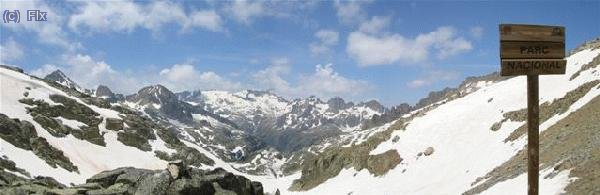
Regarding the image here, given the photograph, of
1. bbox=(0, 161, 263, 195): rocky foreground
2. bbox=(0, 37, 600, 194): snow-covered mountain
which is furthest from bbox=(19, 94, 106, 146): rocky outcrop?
bbox=(0, 161, 263, 195): rocky foreground

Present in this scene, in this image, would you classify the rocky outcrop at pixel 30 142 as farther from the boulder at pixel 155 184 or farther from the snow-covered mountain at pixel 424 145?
the boulder at pixel 155 184

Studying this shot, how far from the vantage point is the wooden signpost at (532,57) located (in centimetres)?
1171

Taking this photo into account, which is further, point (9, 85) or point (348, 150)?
point (9, 85)

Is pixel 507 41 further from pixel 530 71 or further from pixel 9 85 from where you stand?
pixel 9 85

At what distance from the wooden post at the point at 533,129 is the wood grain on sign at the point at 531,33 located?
2.86ft

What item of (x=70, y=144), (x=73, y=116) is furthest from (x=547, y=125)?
(x=73, y=116)

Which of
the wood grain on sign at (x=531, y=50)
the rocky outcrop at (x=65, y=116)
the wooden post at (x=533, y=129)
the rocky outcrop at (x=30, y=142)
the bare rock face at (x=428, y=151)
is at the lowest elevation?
the wooden post at (x=533, y=129)

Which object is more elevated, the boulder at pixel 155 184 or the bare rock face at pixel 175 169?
the bare rock face at pixel 175 169

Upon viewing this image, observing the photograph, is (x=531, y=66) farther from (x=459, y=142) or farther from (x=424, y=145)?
(x=424, y=145)

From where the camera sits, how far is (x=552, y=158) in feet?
115

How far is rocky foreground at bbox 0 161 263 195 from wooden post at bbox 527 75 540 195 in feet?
81.7

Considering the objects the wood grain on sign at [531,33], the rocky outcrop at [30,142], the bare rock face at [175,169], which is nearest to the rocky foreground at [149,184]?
the bare rock face at [175,169]

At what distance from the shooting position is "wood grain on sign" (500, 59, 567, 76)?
38.2 ft

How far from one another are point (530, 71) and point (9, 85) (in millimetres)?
138998
